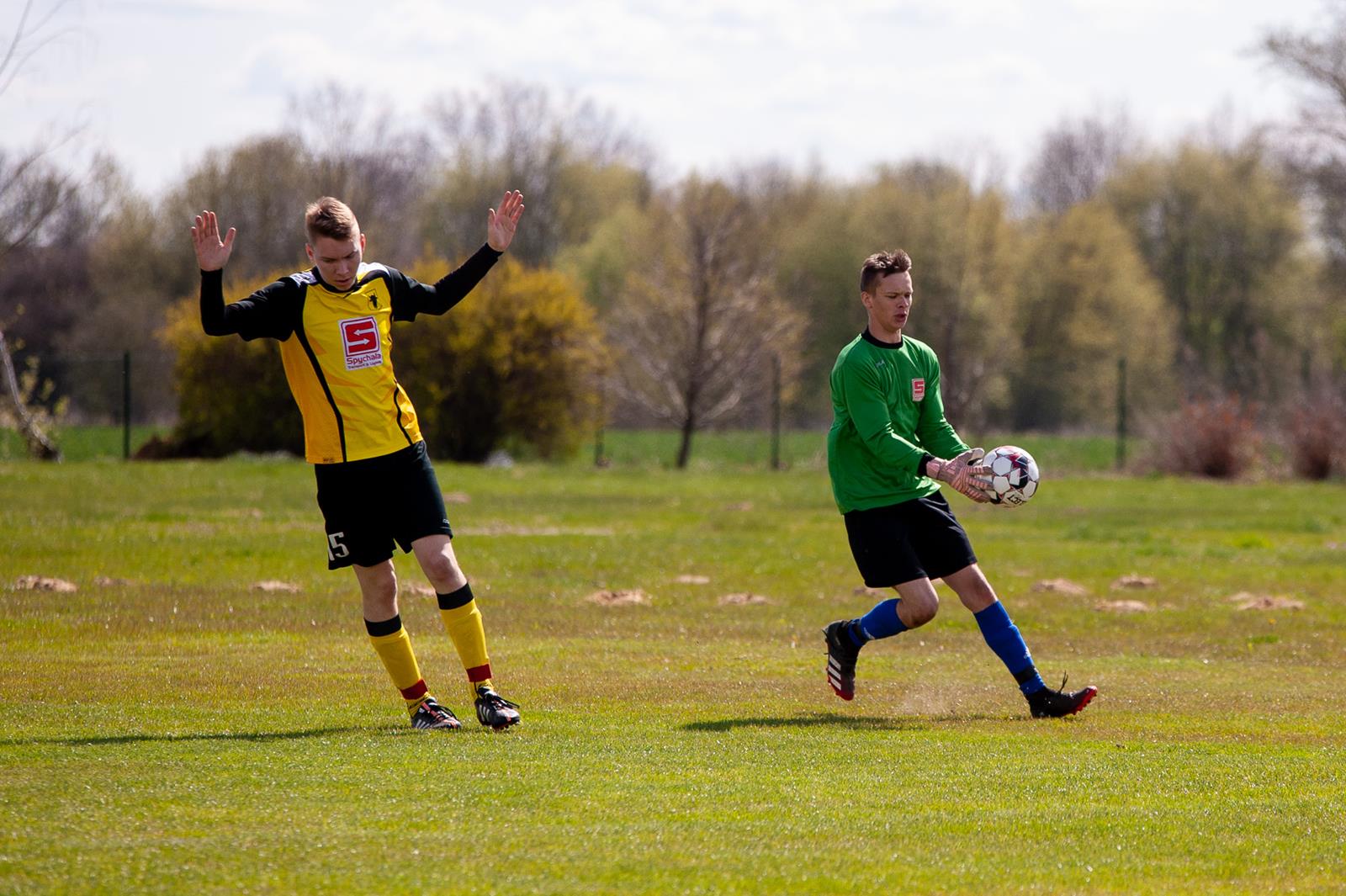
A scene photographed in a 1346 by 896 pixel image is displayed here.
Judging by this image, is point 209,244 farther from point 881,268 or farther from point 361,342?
point 881,268

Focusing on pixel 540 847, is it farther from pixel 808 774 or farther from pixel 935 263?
pixel 935 263

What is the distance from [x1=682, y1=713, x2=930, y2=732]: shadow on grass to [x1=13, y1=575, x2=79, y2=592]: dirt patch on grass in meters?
7.26

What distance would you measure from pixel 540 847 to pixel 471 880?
0.43 meters

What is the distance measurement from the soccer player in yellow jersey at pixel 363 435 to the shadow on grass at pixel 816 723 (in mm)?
988

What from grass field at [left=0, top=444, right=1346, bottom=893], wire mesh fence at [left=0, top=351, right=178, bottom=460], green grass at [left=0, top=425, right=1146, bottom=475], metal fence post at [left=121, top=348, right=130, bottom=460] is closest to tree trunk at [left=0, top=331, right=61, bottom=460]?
wire mesh fence at [left=0, top=351, right=178, bottom=460]

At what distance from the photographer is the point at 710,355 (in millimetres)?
35312

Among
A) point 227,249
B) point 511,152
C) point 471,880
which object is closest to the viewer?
point 471,880

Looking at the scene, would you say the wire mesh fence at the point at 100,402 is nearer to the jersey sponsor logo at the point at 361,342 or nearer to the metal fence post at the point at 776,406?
the metal fence post at the point at 776,406


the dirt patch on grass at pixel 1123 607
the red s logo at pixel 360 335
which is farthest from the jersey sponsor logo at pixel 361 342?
the dirt patch on grass at pixel 1123 607

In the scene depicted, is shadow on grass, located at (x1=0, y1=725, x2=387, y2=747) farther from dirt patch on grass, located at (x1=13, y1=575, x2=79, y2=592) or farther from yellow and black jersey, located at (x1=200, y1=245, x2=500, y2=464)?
dirt patch on grass, located at (x1=13, y1=575, x2=79, y2=592)

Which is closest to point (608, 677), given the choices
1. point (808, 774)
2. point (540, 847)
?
point (808, 774)

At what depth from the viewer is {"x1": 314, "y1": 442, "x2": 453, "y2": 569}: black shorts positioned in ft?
23.8

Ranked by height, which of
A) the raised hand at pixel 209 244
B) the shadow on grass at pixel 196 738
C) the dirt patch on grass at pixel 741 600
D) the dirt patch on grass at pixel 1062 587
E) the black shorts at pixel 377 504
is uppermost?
the raised hand at pixel 209 244

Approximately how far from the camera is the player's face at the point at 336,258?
281 inches
